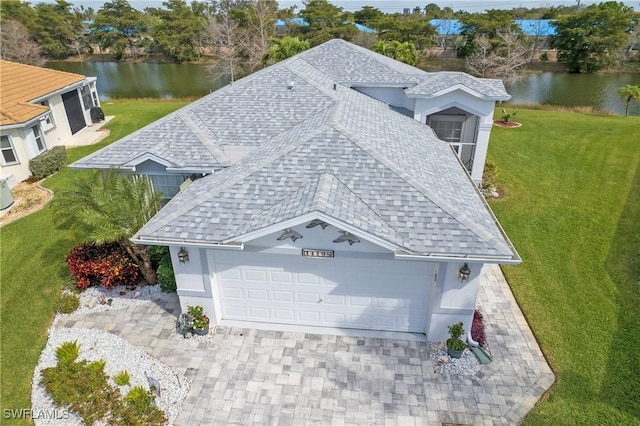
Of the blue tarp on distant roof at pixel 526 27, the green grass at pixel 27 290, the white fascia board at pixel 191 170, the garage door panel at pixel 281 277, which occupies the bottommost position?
the green grass at pixel 27 290

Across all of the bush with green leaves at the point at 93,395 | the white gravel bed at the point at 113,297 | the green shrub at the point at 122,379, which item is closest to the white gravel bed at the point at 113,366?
the bush with green leaves at the point at 93,395

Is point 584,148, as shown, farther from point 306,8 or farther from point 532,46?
point 306,8

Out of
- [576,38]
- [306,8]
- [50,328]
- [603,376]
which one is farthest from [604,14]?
[50,328]

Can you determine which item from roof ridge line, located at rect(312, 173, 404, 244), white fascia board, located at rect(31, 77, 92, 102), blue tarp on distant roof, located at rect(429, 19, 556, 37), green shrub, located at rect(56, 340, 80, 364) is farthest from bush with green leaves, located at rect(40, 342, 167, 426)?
blue tarp on distant roof, located at rect(429, 19, 556, 37)

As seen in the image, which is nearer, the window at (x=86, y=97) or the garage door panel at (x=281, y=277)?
the garage door panel at (x=281, y=277)

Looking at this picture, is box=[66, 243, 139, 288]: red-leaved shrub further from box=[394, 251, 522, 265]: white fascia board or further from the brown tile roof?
the brown tile roof

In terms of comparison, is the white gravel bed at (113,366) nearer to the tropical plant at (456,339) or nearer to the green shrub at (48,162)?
the tropical plant at (456,339)
